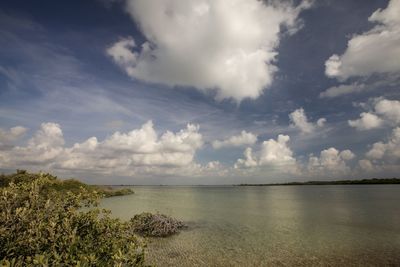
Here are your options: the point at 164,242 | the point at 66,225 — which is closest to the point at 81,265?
the point at 66,225

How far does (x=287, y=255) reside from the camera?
2311 cm

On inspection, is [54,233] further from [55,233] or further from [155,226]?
[155,226]

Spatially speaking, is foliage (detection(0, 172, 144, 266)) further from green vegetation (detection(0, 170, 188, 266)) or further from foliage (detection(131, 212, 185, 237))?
foliage (detection(131, 212, 185, 237))

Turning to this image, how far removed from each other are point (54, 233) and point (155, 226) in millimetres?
23897

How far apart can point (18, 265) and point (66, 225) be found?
1805 millimetres

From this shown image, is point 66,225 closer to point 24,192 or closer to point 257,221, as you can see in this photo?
point 24,192

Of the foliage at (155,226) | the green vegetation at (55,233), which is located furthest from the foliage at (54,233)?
the foliage at (155,226)

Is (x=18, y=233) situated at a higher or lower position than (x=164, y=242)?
higher

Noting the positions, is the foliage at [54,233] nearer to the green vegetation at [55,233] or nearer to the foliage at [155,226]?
the green vegetation at [55,233]

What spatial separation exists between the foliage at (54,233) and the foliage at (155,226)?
20.7m

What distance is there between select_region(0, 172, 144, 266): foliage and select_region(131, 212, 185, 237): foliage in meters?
20.7

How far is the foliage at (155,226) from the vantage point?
31.7m

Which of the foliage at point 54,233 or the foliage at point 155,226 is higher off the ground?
the foliage at point 54,233

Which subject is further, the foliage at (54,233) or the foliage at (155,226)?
the foliage at (155,226)
